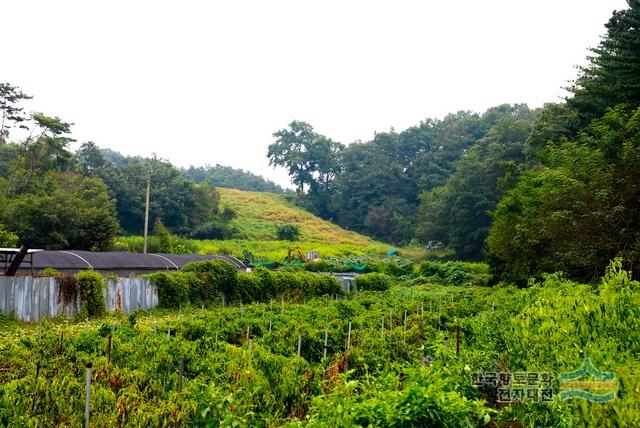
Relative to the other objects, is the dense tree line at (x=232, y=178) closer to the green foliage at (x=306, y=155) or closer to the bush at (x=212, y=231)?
the green foliage at (x=306, y=155)

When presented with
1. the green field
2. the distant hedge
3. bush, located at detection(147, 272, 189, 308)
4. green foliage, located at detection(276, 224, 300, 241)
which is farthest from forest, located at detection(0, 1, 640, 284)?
bush, located at detection(147, 272, 189, 308)

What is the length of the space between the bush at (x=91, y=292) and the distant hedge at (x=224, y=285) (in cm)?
298

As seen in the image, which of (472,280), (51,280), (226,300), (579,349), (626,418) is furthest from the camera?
(472,280)

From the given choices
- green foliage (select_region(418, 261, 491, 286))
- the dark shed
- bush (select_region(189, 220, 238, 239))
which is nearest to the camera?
the dark shed

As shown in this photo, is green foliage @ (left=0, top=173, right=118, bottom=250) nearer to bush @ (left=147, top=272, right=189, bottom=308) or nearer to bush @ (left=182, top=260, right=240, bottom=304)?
bush @ (left=182, top=260, right=240, bottom=304)

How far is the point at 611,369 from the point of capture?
5312 mm

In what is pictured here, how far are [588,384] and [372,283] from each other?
108 feet

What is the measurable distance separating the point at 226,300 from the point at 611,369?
2187 cm

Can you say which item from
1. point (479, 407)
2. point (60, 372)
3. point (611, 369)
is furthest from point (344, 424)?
point (60, 372)

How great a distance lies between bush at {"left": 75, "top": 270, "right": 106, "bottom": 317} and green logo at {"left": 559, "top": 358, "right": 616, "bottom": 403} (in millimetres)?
16922

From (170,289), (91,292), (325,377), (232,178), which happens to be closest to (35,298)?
(91,292)

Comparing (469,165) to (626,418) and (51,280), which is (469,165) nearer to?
(51,280)

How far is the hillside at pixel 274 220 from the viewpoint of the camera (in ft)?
233

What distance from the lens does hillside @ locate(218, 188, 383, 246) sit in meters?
71.1
